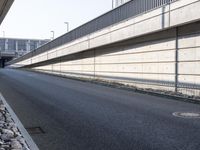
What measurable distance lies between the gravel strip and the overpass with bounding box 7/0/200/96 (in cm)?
958

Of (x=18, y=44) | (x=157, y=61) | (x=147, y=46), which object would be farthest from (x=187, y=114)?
(x=18, y=44)

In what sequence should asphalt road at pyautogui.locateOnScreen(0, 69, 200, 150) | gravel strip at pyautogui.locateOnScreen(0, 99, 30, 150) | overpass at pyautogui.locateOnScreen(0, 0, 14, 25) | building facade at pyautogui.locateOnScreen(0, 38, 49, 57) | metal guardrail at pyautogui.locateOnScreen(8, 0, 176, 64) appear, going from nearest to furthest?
gravel strip at pyautogui.locateOnScreen(0, 99, 30, 150), asphalt road at pyautogui.locateOnScreen(0, 69, 200, 150), overpass at pyautogui.locateOnScreen(0, 0, 14, 25), metal guardrail at pyautogui.locateOnScreen(8, 0, 176, 64), building facade at pyautogui.locateOnScreen(0, 38, 49, 57)

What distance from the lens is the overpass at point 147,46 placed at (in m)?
A: 18.0

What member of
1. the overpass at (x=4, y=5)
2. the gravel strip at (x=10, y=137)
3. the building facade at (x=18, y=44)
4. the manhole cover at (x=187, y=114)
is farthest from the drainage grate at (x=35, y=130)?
the building facade at (x=18, y=44)

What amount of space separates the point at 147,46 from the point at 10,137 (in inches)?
624

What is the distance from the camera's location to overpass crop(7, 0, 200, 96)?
18.0 metres

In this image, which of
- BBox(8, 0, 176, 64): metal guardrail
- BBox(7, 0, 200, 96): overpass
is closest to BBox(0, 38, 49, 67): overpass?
BBox(8, 0, 176, 64): metal guardrail

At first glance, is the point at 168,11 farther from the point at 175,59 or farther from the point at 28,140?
the point at 28,140

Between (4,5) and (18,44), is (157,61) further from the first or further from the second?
(18,44)

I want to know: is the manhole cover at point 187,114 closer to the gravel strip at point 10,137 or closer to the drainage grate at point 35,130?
the drainage grate at point 35,130

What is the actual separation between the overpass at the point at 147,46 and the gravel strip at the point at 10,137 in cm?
958

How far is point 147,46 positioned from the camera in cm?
2312

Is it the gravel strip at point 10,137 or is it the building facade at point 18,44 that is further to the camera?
the building facade at point 18,44

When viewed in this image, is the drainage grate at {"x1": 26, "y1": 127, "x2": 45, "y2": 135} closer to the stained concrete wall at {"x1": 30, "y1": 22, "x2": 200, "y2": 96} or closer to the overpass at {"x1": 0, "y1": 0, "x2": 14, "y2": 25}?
the stained concrete wall at {"x1": 30, "y1": 22, "x2": 200, "y2": 96}
